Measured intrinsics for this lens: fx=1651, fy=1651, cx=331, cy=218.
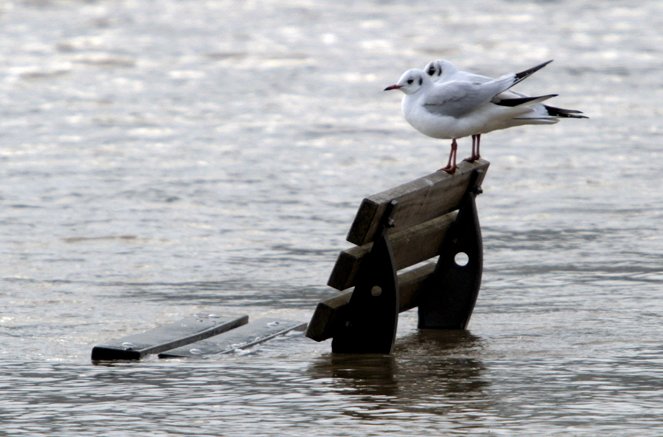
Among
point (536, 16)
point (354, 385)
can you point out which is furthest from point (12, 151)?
point (536, 16)

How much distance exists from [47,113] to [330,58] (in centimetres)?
598

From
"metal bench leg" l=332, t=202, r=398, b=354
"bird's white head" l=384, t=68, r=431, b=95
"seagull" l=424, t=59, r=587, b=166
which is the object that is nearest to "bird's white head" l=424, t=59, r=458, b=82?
"seagull" l=424, t=59, r=587, b=166

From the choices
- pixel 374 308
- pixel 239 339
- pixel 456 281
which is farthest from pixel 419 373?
pixel 456 281

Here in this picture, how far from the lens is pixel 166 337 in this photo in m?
8.81

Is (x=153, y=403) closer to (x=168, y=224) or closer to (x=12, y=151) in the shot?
(x=168, y=224)

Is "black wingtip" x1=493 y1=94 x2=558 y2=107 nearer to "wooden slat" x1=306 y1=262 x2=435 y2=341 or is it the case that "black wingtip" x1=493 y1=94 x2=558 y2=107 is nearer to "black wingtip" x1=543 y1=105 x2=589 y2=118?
"black wingtip" x1=543 y1=105 x2=589 y2=118

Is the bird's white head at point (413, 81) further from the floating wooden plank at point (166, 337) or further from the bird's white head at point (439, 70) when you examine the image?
the floating wooden plank at point (166, 337)

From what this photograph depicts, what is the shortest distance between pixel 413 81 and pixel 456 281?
121 centimetres

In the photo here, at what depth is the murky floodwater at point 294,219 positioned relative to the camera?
24.8 feet

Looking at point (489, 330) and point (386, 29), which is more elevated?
point (386, 29)

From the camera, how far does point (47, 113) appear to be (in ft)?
64.2

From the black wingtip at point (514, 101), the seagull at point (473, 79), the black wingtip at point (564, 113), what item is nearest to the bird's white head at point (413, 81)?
the seagull at point (473, 79)

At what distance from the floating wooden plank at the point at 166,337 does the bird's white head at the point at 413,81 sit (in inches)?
63.7

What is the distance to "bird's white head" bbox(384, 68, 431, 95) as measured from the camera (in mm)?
9062
